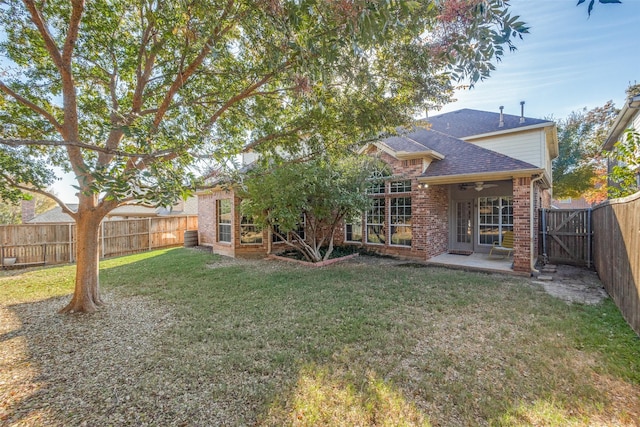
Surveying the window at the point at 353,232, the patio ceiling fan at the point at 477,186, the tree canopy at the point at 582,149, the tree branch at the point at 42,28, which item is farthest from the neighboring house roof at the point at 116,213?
the tree canopy at the point at 582,149

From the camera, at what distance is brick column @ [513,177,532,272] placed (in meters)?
7.67

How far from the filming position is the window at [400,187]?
1002 cm

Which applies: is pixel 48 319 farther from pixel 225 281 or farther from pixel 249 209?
pixel 249 209

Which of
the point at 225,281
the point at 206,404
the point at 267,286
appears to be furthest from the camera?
the point at 225,281

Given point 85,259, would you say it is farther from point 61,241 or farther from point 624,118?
point 624,118

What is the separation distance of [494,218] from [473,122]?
657cm

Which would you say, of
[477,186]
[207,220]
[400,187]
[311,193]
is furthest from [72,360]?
[477,186]

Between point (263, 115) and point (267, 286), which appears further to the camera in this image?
point (267, 286)

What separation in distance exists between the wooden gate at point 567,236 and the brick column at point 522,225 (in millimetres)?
2023

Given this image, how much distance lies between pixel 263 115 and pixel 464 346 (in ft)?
19.3

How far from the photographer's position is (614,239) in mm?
5133

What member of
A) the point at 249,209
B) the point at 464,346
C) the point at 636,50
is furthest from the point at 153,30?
the point at 636,50

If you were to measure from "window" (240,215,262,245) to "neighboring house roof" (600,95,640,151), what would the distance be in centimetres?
1192

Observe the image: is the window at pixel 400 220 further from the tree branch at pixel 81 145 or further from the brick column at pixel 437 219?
the tree branch at pixel 81 145
